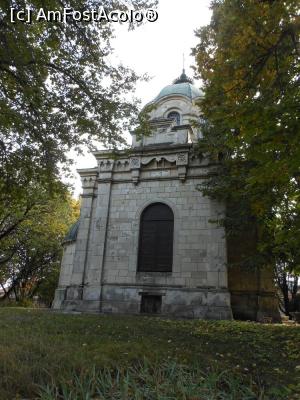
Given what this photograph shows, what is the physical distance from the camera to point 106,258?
15445 mm

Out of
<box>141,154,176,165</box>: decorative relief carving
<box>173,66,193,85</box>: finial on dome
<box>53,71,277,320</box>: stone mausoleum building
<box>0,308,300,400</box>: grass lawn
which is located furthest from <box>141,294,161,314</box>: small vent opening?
<box>173,66,193,85</box>: finial on dome

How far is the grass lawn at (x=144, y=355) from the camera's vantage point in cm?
377

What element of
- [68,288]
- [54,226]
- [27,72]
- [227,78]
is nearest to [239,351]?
[227,78]

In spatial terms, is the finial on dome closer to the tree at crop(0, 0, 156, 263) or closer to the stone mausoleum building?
the stone mausoleum building

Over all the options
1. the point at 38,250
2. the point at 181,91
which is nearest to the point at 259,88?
the point at 181,91

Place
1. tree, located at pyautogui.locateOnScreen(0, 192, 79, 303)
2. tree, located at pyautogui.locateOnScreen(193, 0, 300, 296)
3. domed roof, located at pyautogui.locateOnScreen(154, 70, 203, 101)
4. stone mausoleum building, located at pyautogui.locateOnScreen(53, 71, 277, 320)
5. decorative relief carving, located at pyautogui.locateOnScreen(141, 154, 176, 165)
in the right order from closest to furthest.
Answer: tree, located at pyautogui.locateOnScreen(193, 0, 300, 296)
stone mausoleum building, located at pyautogui.locateOnScreen(53, 71, 277, 320)
decorative relief carving, located at pyautogui.locateOnScreen(141, 154, 176, 165)
domed roof, located at pyautogui.locateOnScreen(154, 70, 203, 101)
tree, located at pyautogui.locateOnScreen(0, 192, 79, 303)

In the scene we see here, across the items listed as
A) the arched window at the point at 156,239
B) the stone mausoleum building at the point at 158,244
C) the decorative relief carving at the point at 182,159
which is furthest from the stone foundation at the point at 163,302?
the decorative relief carving at the point at 182,159

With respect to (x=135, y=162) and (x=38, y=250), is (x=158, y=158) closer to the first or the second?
(x=135, y=162)

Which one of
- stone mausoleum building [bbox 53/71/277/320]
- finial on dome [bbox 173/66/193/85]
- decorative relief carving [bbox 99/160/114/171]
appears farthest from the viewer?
finial on dome [bbox 173/66/193/85]

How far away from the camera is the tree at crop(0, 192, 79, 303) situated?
85.6 feet

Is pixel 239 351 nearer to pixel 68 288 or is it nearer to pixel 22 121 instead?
pixel 22 121

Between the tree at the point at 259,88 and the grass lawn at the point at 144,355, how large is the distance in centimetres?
247

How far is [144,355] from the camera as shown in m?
4.92

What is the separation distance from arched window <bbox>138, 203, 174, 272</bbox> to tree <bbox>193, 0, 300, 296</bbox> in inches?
243
